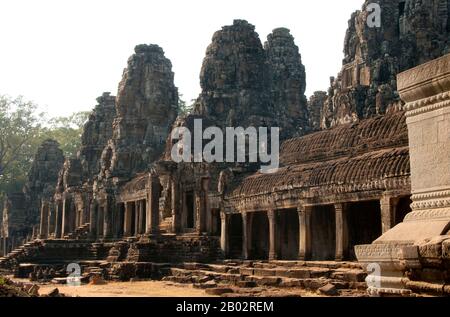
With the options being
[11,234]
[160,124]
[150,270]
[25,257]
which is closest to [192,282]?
[150,270]

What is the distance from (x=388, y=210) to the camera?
16922mm

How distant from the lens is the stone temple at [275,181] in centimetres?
586

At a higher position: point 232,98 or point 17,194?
point 232,98

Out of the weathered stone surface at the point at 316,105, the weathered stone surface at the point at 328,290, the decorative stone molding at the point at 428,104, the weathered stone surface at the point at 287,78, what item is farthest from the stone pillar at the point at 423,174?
the weathered stone surface at the point at 316,105

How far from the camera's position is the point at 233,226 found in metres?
26.9

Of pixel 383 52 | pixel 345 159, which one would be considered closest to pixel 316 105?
pixel 383 52

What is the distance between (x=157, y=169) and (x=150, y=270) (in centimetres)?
566

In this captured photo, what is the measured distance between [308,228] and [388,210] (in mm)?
4445

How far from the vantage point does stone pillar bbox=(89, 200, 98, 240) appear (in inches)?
1463

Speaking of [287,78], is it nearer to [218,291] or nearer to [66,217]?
[66,217]

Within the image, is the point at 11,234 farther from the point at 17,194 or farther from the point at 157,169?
the point at 157,169

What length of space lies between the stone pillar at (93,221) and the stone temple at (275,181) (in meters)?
0.13

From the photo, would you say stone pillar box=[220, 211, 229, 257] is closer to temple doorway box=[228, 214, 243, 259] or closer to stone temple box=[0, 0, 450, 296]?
stone temple box=[0, 0, 450, 296]

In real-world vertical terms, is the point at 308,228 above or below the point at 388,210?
below
